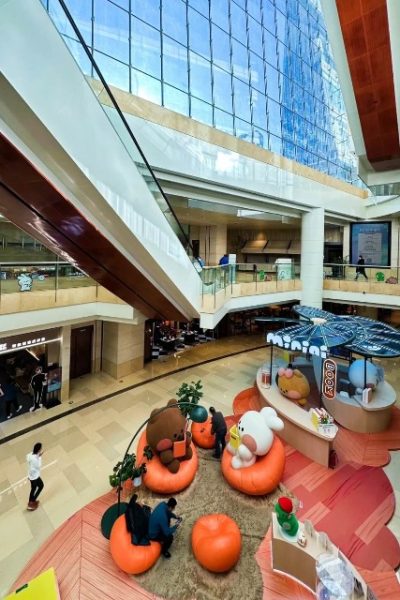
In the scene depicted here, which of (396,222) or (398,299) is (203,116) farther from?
(396,222)

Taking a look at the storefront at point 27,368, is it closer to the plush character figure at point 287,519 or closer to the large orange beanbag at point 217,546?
the large orange beanbag at point 217,546

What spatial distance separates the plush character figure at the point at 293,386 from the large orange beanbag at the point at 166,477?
11.5 ft

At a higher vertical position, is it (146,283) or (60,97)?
(60,97)

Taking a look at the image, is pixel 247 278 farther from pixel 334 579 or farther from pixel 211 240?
pixel 334 579

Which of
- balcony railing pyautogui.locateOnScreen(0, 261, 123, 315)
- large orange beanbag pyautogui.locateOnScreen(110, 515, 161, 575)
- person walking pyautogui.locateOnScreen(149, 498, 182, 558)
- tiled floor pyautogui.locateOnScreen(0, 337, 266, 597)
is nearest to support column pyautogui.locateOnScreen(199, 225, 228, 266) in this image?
tiled floor pyautogui.locateOnScreen(0, 337, 266, 597)

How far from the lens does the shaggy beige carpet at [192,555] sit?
3869 millimetres

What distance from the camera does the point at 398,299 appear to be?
13.3 m

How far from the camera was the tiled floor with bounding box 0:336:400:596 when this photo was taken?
4961 mm

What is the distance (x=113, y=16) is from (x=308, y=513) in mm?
15497

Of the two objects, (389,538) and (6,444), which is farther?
(6,444)

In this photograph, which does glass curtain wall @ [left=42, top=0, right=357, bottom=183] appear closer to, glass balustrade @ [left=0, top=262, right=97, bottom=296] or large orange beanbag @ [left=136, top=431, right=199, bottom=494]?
glass balustrade @ [left=0, top=262, right=97, bottom=296]

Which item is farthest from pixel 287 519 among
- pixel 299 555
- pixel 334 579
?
pixel 334 579

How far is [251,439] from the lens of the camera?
5.52 m

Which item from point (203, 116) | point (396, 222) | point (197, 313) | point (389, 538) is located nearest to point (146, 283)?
point (197, 313)
